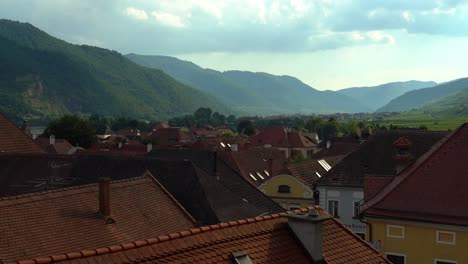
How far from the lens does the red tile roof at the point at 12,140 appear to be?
36.8m

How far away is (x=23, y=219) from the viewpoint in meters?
19.6

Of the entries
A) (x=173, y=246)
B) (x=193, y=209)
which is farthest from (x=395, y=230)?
(x=173, y=246)

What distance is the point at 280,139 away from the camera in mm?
124438

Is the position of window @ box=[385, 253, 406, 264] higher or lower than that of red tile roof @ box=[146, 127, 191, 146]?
higher

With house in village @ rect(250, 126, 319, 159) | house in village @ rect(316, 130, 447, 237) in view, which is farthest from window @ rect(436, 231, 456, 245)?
house in village @ rect(250, 126, 319, 159)

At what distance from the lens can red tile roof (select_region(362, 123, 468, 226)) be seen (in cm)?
2247

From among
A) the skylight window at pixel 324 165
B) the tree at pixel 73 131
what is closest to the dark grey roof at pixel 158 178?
the skylight window at pixel 324 165

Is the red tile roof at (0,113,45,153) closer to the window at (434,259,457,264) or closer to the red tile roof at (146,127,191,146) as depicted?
the window at (434,259,457,264)

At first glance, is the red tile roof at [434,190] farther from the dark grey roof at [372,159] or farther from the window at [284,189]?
the window at [284,189]

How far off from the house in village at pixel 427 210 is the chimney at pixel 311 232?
33.9ft

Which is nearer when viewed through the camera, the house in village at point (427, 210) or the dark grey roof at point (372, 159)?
the house in village at point (427, 210)

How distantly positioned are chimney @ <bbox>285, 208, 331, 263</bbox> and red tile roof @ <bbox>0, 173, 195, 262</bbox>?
336 inches

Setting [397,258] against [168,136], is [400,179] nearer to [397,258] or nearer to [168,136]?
[397,258]

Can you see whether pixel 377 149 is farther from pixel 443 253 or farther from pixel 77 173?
pixel 77 173
